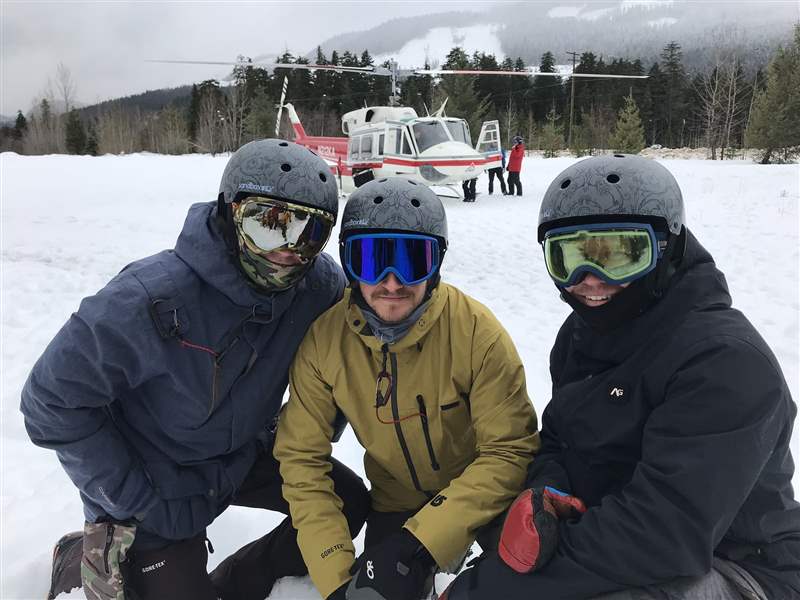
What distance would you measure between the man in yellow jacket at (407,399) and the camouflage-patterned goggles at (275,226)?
0.47 feet

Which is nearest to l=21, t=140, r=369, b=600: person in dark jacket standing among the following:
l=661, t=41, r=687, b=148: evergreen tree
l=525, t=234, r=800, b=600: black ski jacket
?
l=525, t=234, r=800, b=600: black ski jacket

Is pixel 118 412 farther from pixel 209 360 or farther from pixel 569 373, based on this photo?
pixel 569 373

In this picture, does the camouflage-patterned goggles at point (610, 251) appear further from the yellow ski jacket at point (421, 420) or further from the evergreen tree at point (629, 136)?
the evergreen tree at point (629, 136)

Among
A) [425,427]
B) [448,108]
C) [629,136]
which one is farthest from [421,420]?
[448,108]

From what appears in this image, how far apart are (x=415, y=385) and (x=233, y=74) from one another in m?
57.3

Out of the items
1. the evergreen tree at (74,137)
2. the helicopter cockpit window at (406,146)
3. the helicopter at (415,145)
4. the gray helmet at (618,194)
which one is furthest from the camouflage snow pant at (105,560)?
the evergreen tree at (74,137)

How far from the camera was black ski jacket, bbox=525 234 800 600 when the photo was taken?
54.4 inches

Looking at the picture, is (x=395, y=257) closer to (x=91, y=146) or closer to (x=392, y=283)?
(x=392, y=283)

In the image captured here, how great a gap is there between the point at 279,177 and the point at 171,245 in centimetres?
781

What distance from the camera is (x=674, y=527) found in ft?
4.61

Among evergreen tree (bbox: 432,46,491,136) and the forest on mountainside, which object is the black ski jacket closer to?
the forest on mountainside

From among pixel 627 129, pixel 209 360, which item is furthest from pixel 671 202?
pixel 627 129

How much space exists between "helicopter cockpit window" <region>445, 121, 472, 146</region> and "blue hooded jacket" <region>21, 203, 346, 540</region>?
1256 centimetres

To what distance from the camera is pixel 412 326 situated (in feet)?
6.68
